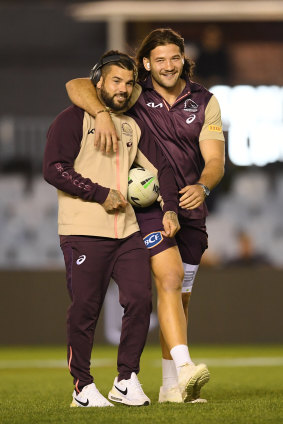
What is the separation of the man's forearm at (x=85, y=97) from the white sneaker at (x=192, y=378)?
1.58 m

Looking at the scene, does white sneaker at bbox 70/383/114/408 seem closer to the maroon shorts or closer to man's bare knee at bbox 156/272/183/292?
man's bare knee at bbox 156/272/183/292

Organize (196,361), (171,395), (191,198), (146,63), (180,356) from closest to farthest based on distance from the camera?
1. (180,356)
2. (191,198)
3. (171,395)
4. (146,63)
5. (196,361)

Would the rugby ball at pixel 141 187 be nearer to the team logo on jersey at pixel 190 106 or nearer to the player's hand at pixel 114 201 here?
the player's hand at pixel 114 201

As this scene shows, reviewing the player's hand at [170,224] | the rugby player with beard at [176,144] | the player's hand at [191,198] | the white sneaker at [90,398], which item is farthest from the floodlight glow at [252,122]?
the white sneaker at [90,398]

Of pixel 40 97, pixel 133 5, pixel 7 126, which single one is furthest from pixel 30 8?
pixel 7 126

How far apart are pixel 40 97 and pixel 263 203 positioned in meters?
5.00

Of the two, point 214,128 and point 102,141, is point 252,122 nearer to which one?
point 214,128

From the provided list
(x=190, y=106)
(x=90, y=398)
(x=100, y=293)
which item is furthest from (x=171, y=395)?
(x=190, y=106)

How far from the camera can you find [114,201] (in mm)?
5598

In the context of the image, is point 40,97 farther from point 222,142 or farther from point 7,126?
point 222,142

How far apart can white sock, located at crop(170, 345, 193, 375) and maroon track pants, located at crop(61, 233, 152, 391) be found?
213mm

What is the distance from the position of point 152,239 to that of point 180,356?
76cm

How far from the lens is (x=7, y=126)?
1381cm

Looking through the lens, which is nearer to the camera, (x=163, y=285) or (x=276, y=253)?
(x=163, y=285)
